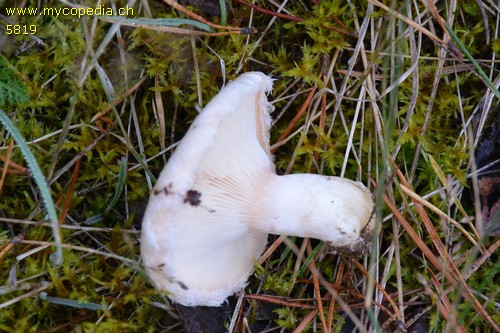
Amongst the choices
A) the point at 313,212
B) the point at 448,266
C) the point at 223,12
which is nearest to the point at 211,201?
the point at 313,212

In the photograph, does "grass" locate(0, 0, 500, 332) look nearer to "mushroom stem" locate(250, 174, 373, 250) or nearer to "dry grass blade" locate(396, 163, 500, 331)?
"dry grass blade" locate(396, 163, 500, 331)

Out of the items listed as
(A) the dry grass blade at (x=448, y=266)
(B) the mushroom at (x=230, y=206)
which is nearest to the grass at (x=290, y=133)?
(A) the dry grass blade at (x=448, y=266)

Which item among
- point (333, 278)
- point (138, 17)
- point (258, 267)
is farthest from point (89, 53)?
point (333, 278)

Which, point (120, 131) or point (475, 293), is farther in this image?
point (120, 131)

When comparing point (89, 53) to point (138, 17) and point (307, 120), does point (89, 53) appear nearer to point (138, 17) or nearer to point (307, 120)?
point (138, 17)

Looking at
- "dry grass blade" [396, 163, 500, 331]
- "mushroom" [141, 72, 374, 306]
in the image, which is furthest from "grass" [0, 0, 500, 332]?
"mushroom" [141, 72, 374, 306]

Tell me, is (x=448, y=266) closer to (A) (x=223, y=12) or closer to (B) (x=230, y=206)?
(B) (x=230, y=206)

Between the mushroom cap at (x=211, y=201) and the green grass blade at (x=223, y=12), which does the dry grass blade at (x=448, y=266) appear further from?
the green grass blade at (x=223, y=12)
